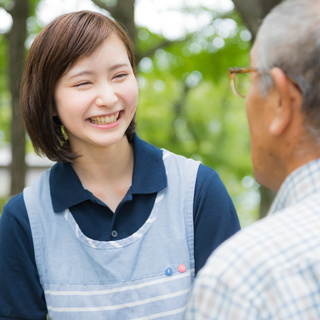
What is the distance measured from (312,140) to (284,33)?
269mm

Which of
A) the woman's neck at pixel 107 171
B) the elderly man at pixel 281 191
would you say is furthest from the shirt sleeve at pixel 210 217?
the elderly man at pixel 281 191

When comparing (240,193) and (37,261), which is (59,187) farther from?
(240,193)

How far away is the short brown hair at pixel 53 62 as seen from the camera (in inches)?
79.1

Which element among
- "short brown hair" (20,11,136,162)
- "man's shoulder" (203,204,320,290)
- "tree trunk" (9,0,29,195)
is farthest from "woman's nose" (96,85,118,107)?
"tree trunk" (9,0,29,195)

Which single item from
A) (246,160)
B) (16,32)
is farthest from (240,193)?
(16,32)

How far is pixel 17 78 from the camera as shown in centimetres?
720

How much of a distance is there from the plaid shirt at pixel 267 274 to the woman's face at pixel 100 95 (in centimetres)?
108

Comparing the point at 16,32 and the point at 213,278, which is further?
the point at 16,32

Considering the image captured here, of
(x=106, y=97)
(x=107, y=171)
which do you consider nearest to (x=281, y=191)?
(x=106, y=97)

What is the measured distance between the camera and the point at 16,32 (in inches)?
294

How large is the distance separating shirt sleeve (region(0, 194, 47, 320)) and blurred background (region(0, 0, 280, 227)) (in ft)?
7.29

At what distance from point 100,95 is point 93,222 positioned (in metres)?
0.53

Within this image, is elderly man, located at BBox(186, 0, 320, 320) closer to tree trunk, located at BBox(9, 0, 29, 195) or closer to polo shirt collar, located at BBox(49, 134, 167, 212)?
polo shirt collar, located at BBox(49, 134, 167, 212)

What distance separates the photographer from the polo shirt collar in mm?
2139
